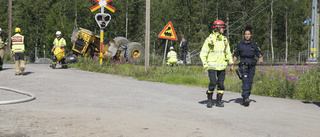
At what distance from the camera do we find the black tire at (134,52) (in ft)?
80.6

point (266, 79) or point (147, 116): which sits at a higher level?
point (266, 79)

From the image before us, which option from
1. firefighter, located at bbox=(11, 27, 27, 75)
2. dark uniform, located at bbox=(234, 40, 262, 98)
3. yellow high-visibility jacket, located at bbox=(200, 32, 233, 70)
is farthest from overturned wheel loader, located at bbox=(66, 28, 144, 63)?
yellow high-visibility jacket, located at bbox=(200, 32, 233, 70)

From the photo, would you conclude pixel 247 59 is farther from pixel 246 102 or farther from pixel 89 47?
pixel 89 47

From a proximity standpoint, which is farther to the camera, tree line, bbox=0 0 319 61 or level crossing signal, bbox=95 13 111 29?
tree line, bbox=0 0 319 61

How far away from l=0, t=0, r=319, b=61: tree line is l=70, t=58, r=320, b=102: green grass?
97.4ft

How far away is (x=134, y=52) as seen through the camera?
2502 centimetres

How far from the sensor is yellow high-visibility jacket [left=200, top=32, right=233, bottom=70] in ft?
26.7

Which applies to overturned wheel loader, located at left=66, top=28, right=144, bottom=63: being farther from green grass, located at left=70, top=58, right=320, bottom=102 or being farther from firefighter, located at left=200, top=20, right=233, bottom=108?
firefighter, located at left=200, top=20, right=233, bottom=108

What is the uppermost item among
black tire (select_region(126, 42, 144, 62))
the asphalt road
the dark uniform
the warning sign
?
the warning sign

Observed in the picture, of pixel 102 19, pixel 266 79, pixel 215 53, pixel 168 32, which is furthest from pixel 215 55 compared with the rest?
pixel 102 19

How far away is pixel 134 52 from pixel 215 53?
56.1 feet

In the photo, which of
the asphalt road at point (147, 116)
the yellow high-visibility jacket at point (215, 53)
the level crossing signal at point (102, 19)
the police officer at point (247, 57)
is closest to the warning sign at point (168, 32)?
the level crossing signal at point (102, 19)

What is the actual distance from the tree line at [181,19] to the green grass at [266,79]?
29698 mm

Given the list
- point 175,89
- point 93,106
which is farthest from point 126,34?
point 93,106
